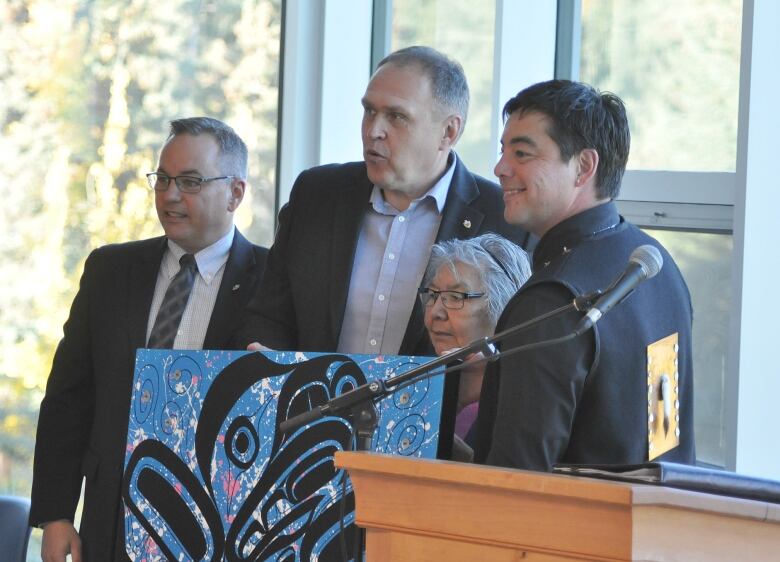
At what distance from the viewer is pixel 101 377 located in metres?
3.35

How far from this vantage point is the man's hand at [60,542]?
335 centimetres

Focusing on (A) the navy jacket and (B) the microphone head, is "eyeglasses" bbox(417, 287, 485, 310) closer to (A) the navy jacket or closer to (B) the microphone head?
(A) the navy jacket

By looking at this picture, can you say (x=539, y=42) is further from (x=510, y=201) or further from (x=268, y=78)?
(x=510, y=201)

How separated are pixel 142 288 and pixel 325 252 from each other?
2.00 ft

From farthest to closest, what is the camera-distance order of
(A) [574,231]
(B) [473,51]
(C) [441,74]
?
(B) [473,51], (C) [441,74], (A) [574,231]

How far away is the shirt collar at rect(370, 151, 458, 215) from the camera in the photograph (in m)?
3.11

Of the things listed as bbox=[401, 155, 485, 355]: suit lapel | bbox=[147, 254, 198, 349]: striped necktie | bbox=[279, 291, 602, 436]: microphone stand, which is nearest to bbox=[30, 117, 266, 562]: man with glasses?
bbox=[147, 254, 198, 349]: striped necktie

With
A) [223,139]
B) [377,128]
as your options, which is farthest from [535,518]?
[223,139]

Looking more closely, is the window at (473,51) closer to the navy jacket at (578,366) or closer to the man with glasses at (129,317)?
the man with glasses at (129,317)

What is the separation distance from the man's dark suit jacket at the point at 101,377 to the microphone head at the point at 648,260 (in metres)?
1.64

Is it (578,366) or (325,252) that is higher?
(325,252)

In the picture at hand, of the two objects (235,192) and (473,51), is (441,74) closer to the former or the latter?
(235,192)

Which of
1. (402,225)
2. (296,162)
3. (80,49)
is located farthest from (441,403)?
(80,49)

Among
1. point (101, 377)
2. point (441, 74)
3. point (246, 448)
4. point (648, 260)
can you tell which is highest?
point (441, 74)
